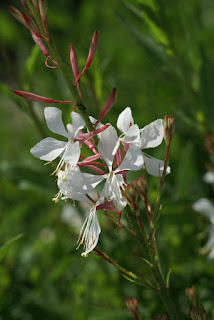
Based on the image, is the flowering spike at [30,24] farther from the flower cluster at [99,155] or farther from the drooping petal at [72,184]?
the drooping petal at [72,184]

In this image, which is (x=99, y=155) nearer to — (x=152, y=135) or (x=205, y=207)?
(x=152, y=135)

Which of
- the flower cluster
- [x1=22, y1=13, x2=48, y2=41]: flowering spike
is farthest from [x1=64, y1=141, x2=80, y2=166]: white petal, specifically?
[x1=22, y1=13, x2=48, y2=41]: flowering spike

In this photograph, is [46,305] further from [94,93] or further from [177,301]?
[94,93]

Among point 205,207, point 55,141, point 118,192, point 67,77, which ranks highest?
point 67,77

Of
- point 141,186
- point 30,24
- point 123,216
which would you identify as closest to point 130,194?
point 141,186

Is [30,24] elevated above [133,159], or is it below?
above

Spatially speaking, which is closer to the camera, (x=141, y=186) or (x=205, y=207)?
(x=141, y=186)

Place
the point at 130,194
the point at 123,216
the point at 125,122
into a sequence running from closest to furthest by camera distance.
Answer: the point at 130,194 → the point at 125,122 → the point at 123,216
